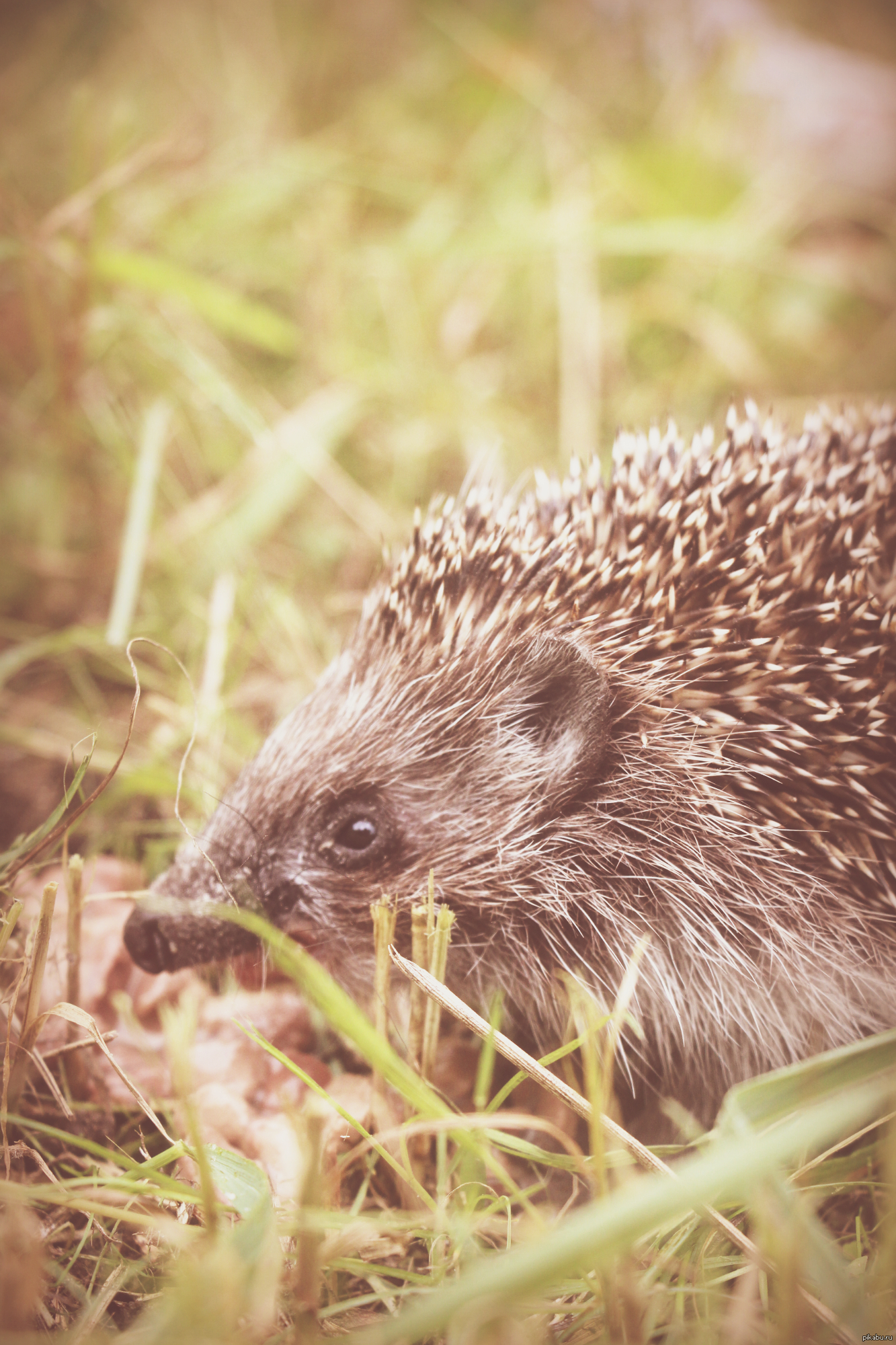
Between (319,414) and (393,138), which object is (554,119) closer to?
(393,138)

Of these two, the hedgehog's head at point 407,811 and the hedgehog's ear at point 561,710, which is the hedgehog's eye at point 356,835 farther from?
the hedgehog's ear at point 561,710

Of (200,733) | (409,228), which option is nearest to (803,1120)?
A: (200,733)

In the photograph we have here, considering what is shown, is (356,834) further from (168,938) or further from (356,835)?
(168,938)

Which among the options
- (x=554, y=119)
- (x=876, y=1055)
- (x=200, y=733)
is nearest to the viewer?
(x=876, y=1055)

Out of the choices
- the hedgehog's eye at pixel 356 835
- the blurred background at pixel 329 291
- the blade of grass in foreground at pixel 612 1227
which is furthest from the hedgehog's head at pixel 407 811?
the blade of grass in foreground at pixel 612 1227

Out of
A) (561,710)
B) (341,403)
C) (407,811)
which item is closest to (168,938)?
(407,811)

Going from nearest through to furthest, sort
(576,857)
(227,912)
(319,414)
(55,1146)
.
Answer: (55,1146) < (227,912) < (576,857) < (319,414)

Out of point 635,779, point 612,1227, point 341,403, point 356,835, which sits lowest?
point 612,1227
